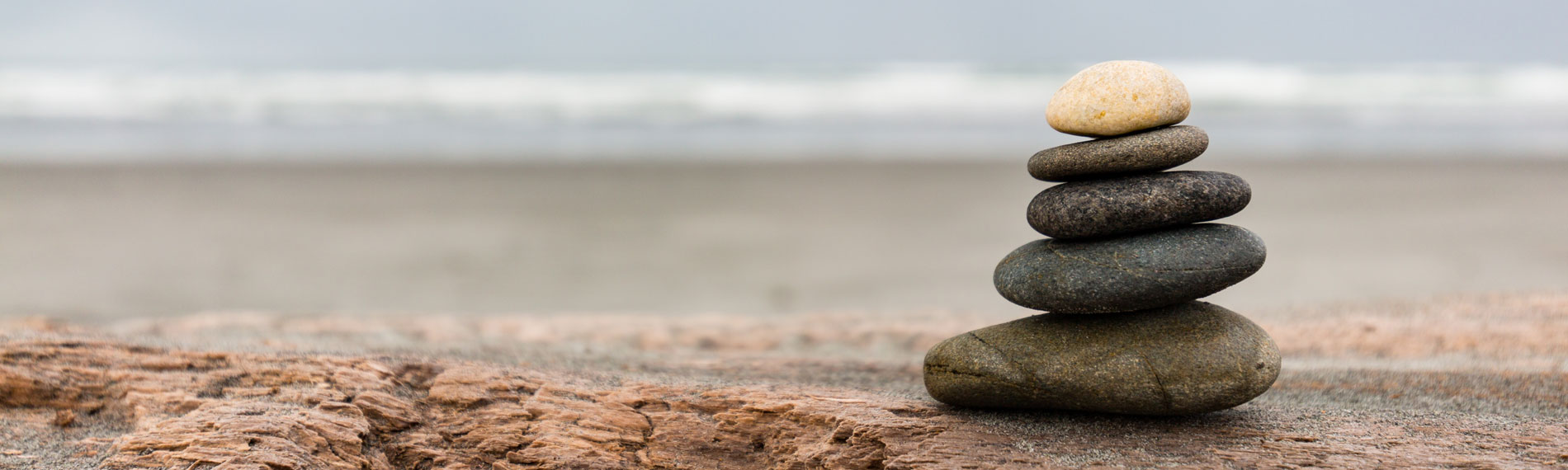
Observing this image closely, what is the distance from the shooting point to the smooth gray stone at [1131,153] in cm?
305

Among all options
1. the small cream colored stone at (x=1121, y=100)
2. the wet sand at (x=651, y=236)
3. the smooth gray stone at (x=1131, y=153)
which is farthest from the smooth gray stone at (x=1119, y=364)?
the wet sand at (x=651, y=236)

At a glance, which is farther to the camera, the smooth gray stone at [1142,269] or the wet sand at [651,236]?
the wet sand at [651,236]

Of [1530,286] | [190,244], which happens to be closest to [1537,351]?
[1530,286]

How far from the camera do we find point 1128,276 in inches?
119

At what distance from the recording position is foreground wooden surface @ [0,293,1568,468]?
279 cm

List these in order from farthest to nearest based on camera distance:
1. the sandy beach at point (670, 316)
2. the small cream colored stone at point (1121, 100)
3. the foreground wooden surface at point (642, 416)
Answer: the small cream colored stone at point (1121, 100)
the sandy beach at point (670, 316)
the foreground wooden surface at point (642, 416)

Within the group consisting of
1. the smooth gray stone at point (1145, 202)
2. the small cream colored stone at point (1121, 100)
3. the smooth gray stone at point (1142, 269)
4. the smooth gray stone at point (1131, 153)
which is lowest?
the smooth gray stone at point (1142, 269)

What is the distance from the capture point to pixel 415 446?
307 cm

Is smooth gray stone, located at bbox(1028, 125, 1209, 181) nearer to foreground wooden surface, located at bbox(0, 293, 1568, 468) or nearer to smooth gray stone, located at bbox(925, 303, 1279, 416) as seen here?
smooth gray stone, located at bbox(925, 303, 1279, 416)

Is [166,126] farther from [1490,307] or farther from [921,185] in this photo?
[1490,307]

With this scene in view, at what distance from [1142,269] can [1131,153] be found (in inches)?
15.5

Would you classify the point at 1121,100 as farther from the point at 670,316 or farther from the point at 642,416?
the point at 670,316

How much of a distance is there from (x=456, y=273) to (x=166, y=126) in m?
7.81

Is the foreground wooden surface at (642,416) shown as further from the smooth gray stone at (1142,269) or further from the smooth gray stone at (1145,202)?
the smooth gray stone at (1145,202)
